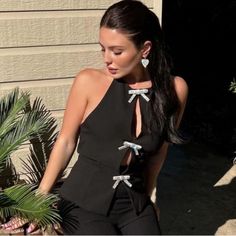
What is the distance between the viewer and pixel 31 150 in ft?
11.8

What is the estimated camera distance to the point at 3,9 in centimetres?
329

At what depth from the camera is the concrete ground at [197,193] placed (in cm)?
445

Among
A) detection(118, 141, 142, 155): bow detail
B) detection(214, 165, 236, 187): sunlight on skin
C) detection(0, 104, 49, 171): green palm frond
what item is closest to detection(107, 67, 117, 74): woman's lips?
detection(118, 141, 142, 155): bow detail

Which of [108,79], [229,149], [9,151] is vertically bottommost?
[229,149]

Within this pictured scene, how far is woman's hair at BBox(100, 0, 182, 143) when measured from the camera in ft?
8.11

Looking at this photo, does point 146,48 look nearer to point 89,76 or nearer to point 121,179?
point 89,76

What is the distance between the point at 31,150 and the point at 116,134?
1.12 meters

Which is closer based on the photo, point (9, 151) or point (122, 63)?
point (122, 63)

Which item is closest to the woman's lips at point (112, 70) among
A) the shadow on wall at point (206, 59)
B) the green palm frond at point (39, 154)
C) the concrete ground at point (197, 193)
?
the green palm frond at point (39, 154)

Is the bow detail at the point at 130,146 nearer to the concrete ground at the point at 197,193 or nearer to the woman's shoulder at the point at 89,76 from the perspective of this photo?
the woman's shoulder at the point at 89,76

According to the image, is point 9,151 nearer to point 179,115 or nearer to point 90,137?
point 90,137

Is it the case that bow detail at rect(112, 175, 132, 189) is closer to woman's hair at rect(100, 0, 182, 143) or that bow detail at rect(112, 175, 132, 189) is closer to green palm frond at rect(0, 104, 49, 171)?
woman's hair at rect(100, 0, 182, 143)

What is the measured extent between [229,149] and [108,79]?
4.14 metres

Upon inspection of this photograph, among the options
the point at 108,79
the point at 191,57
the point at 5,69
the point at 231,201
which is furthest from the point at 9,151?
the point at 191,57
